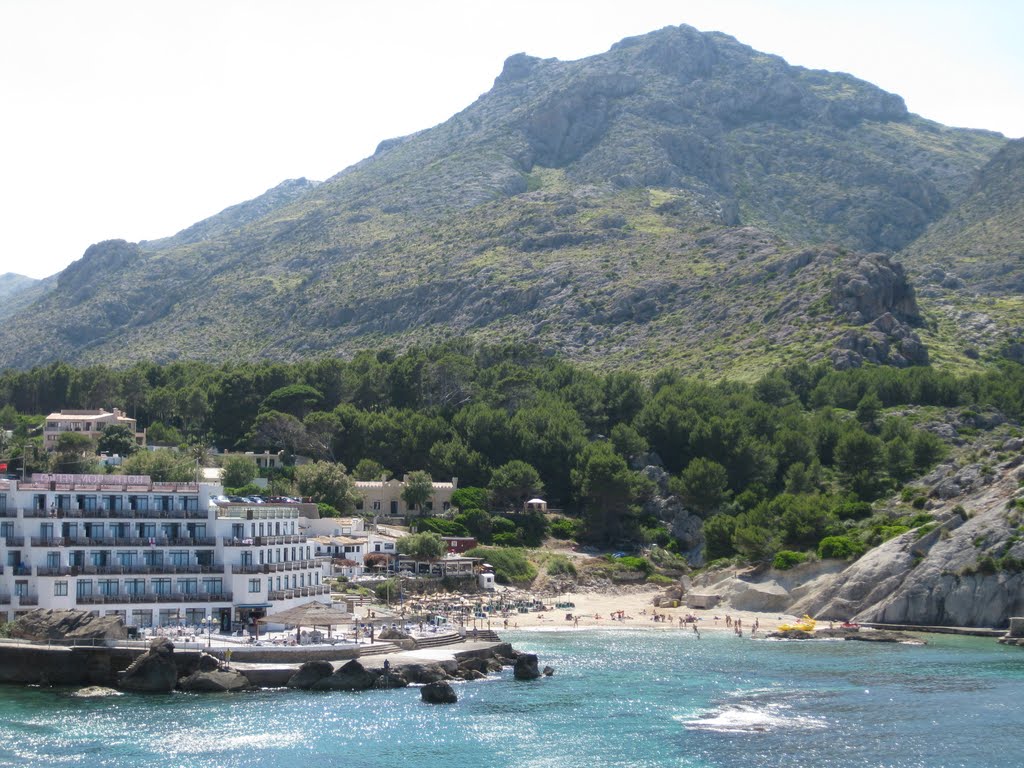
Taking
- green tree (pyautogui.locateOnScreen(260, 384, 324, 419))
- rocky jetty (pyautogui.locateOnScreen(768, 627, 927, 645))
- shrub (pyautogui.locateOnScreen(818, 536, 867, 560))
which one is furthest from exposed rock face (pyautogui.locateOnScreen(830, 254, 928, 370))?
rocky jetty (pyautogui.locateOnScreen(768, 627, 927, 645))

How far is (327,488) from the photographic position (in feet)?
425

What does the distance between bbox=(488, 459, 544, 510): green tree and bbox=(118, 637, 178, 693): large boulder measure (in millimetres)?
68017

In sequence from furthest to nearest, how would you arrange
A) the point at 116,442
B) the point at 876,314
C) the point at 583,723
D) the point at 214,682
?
the point at 876,314 < the point at 116,442 < the point at 214,682 < the point at 583,723

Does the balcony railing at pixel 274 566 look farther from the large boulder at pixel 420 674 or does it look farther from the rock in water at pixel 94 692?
the rock in water at pixel 94 692

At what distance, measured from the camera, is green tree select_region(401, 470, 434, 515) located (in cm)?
13175

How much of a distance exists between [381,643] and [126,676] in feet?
47.4

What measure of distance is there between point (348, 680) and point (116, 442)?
80.8m

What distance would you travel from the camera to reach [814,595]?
4171 inches

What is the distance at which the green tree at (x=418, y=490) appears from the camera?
5187 inches

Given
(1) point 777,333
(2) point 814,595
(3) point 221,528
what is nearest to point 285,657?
(3) point 221,528

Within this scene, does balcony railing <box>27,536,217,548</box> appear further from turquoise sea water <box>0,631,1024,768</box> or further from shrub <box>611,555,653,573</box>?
shrub <box>611,555,653,573</box>

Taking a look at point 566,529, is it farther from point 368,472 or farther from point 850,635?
point 850,635

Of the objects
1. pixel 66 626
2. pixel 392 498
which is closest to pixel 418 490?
pixel 392 498

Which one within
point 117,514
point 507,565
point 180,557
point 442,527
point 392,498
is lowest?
point 507,565
